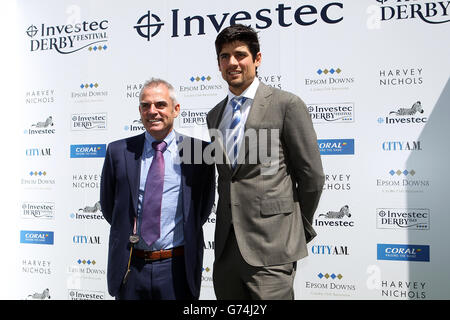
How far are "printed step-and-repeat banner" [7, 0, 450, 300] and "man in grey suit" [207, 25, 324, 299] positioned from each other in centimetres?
157

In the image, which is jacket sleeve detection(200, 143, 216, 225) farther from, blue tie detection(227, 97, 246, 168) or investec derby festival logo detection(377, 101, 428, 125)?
investec derby festival logo detection(377, 101, 428, 125)

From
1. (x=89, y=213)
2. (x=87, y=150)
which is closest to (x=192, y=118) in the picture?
(x=87, y=150)

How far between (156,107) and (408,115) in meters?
2.22

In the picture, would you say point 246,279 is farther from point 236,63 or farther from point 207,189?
point 236,63

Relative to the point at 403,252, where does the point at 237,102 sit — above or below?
above

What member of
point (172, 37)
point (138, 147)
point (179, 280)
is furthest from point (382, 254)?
point (172, 37)

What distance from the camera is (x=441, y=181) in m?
3.07

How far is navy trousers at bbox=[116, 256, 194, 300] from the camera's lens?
1796 mm

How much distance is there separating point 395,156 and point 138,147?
222 cm

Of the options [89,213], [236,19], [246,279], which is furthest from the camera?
[89,213]

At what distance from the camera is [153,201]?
1.86 m

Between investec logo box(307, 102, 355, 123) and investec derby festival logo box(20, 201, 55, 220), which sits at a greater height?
investec logo box(307, 102, 355, 123)

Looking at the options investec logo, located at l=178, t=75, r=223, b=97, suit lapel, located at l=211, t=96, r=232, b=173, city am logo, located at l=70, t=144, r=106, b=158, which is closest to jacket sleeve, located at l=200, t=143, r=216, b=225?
suit lapel, located at l=211, t=96, r=232, b=173

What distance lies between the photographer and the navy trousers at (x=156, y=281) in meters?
1.80
